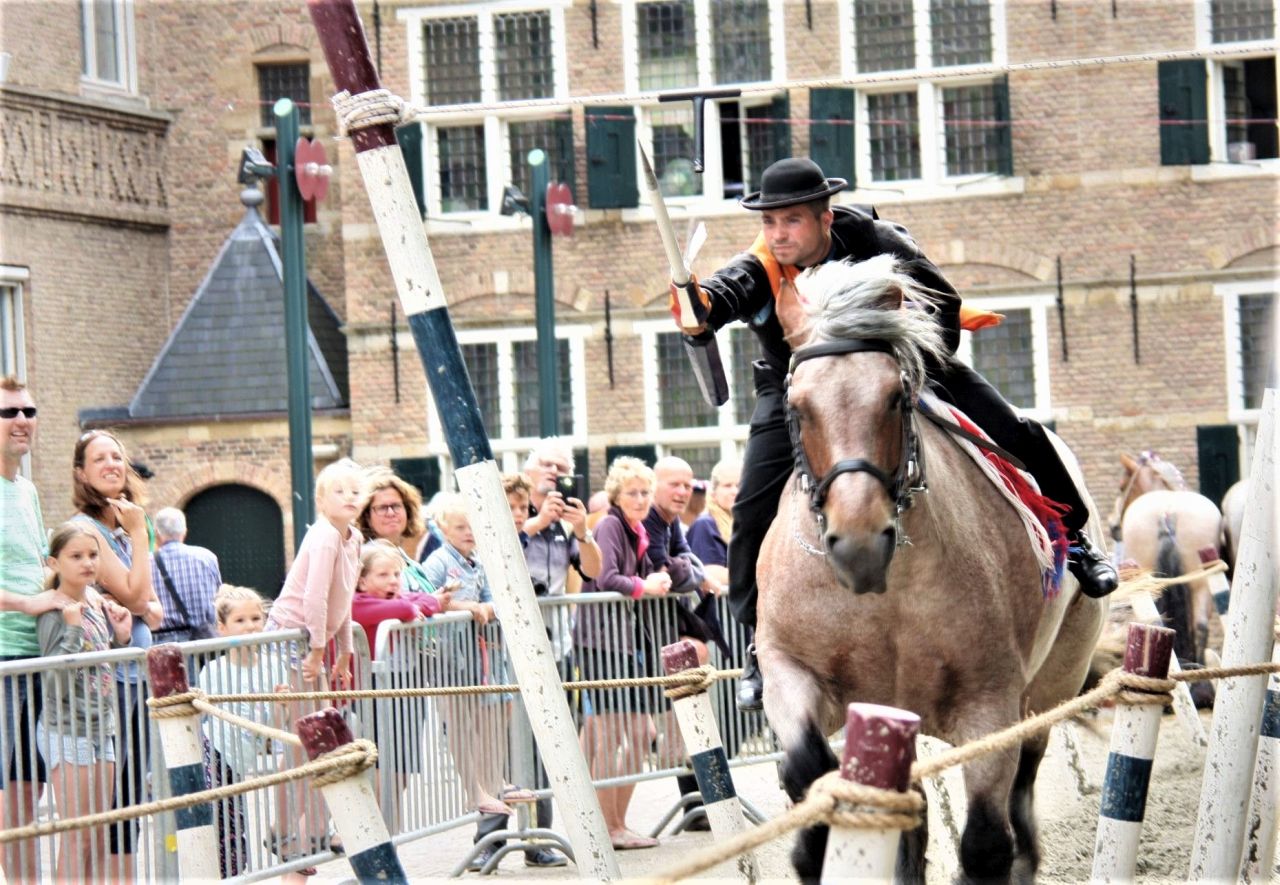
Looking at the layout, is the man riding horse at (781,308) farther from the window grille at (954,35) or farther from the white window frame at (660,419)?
the window grille at (954,35)

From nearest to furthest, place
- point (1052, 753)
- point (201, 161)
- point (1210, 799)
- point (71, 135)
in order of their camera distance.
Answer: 1. point (1210, 799)
2. point (1052, 753)
3. point (71, 135)
4. point (201, 161)

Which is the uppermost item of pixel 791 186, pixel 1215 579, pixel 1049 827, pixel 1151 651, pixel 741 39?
pixel 741 39

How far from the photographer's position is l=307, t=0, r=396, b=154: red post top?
178 inches

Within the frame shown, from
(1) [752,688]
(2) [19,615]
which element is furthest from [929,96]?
(1) [752,688]

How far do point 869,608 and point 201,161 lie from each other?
21.9 meters

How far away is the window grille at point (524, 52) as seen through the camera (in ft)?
74.9

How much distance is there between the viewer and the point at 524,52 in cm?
2288

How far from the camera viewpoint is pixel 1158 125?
2156 centimetres

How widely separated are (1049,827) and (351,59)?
17.8 ft

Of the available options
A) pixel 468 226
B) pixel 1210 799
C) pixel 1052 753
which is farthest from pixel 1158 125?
pixel 1210 799

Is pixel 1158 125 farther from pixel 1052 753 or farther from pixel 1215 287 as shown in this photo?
pixel 1052 753

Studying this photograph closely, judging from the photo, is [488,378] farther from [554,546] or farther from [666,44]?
[554,546]

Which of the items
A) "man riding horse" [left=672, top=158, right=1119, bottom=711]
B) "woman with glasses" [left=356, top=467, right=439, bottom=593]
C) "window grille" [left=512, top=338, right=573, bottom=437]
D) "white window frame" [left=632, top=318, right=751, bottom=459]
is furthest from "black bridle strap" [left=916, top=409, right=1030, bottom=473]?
"window grille" [left=512, top=338, right=573, bottom=437]

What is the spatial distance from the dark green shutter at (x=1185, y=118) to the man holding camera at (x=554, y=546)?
14271 millimetres
